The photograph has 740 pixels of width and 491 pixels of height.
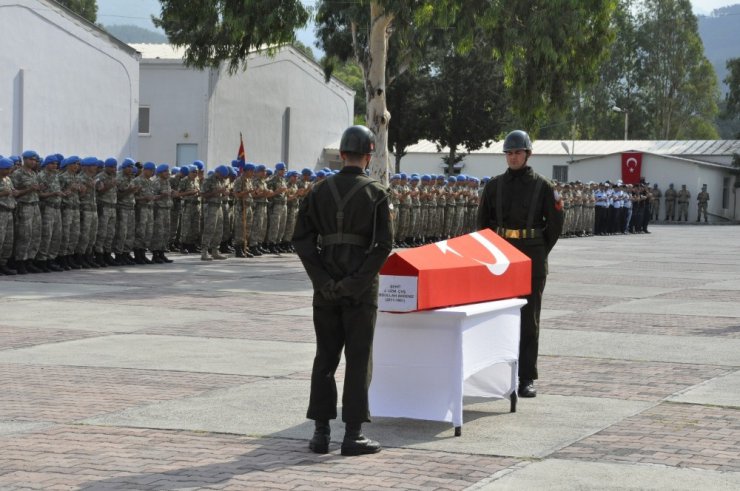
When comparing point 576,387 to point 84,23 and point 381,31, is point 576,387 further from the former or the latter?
point 84,23

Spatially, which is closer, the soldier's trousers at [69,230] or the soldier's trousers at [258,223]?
the soldier's trousers at [69,230]

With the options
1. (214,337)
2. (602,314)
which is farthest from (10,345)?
(602,314)

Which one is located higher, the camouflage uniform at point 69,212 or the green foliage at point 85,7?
the green foliage at point 85,7

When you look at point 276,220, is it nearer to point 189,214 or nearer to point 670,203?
point 189,214

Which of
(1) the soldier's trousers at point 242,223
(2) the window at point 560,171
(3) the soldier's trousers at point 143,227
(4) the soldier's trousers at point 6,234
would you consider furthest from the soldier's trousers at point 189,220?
(2) the window at point 560,171

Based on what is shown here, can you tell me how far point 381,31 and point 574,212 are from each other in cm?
2032

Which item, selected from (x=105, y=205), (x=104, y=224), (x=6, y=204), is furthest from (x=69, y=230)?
(x=6, y=204)

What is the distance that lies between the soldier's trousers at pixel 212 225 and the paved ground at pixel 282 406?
7.00m

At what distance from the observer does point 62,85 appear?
34.7 meters

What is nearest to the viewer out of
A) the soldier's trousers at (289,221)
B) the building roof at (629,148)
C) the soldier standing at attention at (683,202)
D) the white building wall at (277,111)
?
the soldier's trousers at (289,221)

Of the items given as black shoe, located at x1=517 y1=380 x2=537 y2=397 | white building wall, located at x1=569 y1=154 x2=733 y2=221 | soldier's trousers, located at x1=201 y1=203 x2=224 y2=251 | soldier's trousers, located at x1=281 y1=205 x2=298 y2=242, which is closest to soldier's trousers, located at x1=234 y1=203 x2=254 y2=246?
soldier's trousers, located at x1=201 y1=203 x2=224 y2=251

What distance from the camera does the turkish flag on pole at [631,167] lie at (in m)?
70.1

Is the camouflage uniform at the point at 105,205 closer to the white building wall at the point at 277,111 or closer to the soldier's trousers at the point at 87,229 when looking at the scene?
the soldier's trousers at the point at 87,229

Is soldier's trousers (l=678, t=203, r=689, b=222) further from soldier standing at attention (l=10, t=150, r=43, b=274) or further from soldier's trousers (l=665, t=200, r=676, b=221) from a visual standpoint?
soldier standing at attention (l=10, t=150, r=43, b=274)
